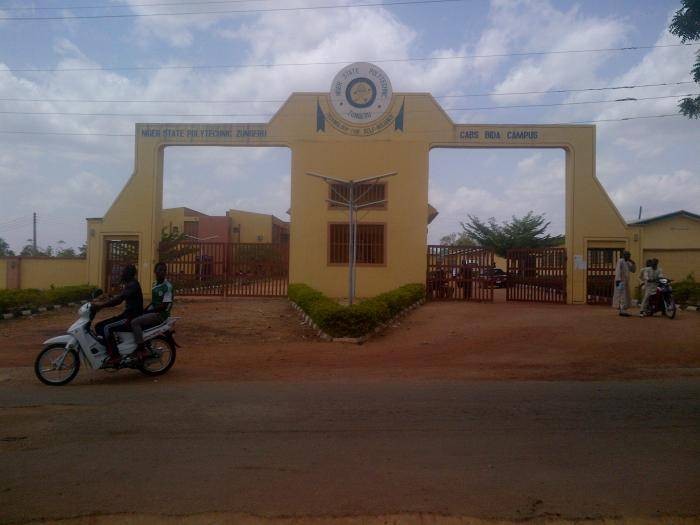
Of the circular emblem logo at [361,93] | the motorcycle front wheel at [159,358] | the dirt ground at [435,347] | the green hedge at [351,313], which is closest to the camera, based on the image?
the motorcycle front wheel at [159,358]

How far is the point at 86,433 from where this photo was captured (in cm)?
566

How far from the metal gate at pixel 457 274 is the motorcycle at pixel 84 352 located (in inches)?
507

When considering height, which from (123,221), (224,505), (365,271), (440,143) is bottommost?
(224,505)

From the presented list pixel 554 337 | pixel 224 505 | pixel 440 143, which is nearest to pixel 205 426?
pixel 224 505

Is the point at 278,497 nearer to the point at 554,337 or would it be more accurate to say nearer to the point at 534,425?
the point at 534,425

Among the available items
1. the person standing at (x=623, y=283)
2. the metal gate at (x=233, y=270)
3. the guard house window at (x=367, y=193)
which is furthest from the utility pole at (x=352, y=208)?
the person standing at (x=623, y=283)

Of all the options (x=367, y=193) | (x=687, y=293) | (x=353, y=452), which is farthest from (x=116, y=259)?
(x=687, y=293)

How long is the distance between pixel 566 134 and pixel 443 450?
1745 cm

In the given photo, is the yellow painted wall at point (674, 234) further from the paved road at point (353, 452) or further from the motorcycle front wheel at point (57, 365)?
the motorcycle front wheel at point (57, 365)

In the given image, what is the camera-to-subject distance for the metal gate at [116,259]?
21.0 m

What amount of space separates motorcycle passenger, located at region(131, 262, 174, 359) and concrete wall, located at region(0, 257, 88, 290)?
1783 cm

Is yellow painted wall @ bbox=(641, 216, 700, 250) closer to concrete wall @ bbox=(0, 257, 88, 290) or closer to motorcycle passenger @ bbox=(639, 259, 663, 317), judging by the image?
motorcycle passenger @ bbox=(639, 259, 663, 317)

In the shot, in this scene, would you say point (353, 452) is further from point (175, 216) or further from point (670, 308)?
point (175, 216)

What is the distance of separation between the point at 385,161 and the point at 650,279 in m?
9.39
